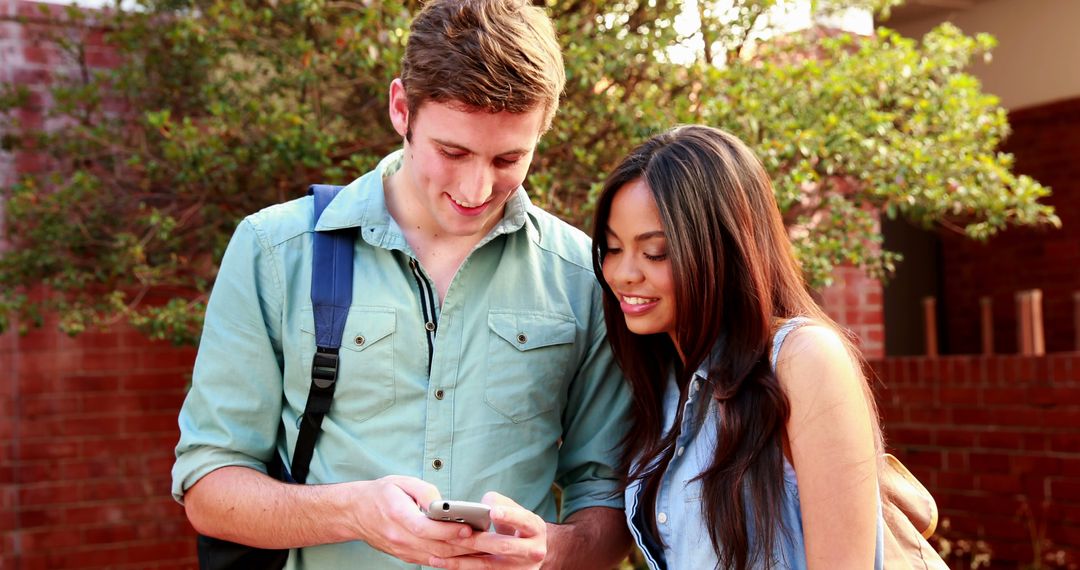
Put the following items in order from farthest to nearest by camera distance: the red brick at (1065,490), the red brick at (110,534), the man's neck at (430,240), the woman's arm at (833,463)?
the red brick at (1065,490) → the red brick at (110,534) → the man's neck at (430,240) → the woman's arm at (833,463)

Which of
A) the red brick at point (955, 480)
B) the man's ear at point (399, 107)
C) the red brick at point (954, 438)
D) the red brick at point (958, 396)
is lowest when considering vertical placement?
the red brick at point (955, 480)

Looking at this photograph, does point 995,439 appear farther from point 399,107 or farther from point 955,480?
point 399,107

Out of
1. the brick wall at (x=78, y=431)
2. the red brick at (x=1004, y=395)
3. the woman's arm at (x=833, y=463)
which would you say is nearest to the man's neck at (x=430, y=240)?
the woman's arm at (x=833, y=463)

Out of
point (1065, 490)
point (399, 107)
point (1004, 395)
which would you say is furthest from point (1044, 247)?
point (399, 107)

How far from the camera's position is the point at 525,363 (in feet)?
8.07

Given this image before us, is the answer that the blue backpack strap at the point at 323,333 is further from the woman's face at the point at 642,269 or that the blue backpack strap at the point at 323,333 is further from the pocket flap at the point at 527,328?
the woman's face at the point at 642,269

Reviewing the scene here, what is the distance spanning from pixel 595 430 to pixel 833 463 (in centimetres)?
62

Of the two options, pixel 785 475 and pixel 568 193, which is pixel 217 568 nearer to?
pixel 785 475

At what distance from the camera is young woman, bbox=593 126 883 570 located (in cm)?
219

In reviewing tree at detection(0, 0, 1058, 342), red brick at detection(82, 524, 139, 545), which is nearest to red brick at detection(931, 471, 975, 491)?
tree at detection(0, 0, 1058, 342)

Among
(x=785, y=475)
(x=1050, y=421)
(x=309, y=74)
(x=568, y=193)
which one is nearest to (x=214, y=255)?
(x=309, y=74)

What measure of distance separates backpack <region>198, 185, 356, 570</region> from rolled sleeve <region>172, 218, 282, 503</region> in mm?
81

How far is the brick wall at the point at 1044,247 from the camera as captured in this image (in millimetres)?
8703

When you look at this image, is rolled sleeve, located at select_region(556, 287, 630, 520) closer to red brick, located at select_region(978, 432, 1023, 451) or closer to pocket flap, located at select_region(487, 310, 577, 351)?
pocket flap, located at select_region(487, 310, 577, 351)
